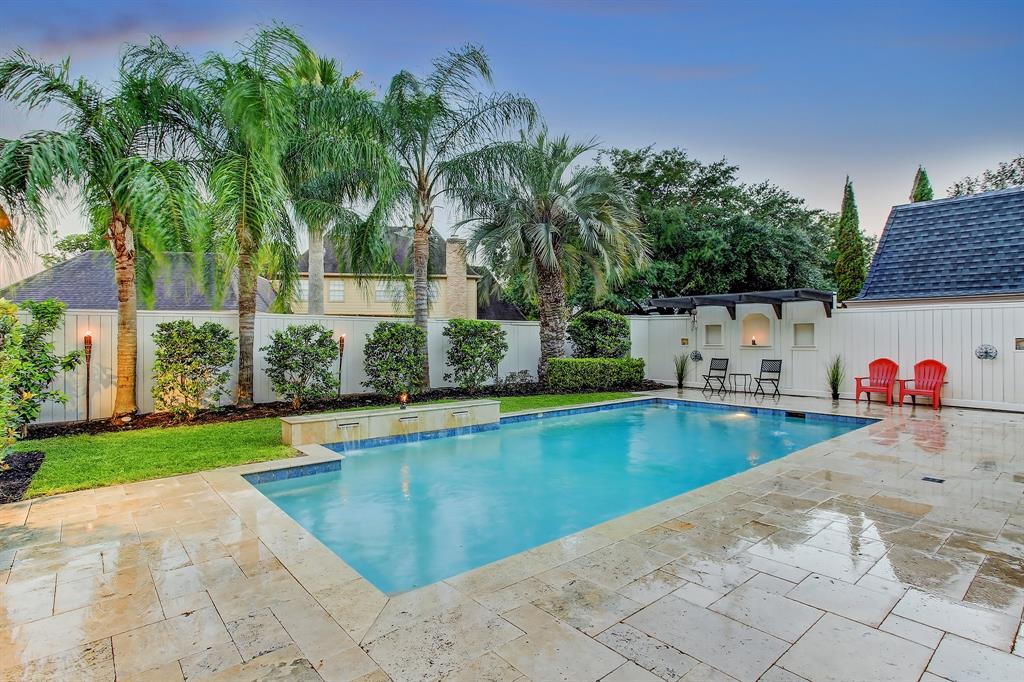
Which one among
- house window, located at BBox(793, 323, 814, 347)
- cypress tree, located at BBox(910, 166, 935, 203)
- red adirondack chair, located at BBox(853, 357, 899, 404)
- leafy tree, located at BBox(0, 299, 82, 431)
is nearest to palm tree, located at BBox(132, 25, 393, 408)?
leafy tree, located at BBox(0, 299, 82, 431)

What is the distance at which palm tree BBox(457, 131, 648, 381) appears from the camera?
38.8 ft

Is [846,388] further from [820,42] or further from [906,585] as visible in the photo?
[906,585]

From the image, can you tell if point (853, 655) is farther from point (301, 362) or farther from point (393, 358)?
point (393, 358)

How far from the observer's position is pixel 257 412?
9086 millimetres

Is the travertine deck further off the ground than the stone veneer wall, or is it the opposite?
the stone veneer wall

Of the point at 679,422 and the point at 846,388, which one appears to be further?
the point at 846,388

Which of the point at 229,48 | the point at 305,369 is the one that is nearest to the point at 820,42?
the point at 229,48

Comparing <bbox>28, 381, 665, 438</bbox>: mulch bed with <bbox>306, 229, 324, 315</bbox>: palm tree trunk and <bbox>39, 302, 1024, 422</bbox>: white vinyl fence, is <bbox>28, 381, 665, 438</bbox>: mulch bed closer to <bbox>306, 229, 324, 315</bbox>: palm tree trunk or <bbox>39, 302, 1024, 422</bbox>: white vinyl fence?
<bbox>39, 302, 1024, 422</bbox>: white vinyl fence

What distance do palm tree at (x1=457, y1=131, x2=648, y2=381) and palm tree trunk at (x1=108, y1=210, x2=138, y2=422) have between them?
6.20m

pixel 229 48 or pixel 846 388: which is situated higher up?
pixel 229 48

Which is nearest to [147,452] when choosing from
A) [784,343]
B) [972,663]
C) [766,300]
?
[972,663]

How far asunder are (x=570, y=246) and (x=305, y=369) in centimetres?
690

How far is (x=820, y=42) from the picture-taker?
10.3 metres

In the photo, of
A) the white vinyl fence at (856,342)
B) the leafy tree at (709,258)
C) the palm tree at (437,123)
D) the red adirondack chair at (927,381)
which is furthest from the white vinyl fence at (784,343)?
the leafy tree at (709,258)
